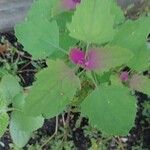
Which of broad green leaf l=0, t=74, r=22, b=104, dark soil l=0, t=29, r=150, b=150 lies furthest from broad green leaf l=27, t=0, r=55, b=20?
dark soil l=0, t=29, r=150, b=150

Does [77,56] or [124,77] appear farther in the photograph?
[124,77]

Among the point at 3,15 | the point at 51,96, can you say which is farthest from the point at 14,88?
the point at 3,15

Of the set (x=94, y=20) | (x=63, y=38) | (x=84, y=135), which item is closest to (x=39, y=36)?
(x=63, y=38)

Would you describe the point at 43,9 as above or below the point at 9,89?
above

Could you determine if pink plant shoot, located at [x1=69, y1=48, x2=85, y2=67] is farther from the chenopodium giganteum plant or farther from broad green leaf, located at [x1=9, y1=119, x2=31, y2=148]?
broad green leaf, located at [x1=9, y1=119, x2=31, y2=148]

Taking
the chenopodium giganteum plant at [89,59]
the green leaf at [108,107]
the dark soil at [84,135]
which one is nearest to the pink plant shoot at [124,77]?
the chenopodium giganteum plant at [89,59]

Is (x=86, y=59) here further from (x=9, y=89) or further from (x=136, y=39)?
(x=9, y=89)
